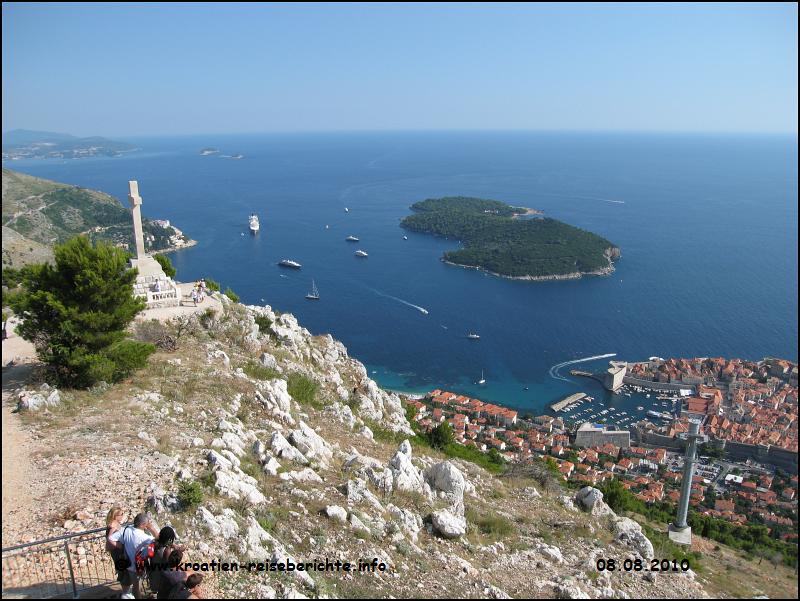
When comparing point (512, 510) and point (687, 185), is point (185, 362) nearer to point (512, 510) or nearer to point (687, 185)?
point (512, 510)

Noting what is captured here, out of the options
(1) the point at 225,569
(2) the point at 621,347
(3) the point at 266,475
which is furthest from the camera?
(2) the point at 621,347

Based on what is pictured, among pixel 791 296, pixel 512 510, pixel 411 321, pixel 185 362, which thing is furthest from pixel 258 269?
pixel 791 296

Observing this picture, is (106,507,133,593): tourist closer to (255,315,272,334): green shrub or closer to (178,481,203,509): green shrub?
(178,481,203,509): green shrub

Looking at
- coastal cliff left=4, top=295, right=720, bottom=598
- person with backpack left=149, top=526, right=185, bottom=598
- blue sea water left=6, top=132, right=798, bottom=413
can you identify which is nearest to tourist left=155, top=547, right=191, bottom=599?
person with backpack left=149, top=526, right=185, bottom=598

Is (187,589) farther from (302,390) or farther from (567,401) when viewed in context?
(567,401)

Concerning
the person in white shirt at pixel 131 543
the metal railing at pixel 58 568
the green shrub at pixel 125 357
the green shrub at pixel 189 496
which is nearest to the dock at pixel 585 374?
the green shrub at pixel 125 357

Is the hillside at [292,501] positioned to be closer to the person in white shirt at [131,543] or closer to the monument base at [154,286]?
the person in white shirt at [131,543]
